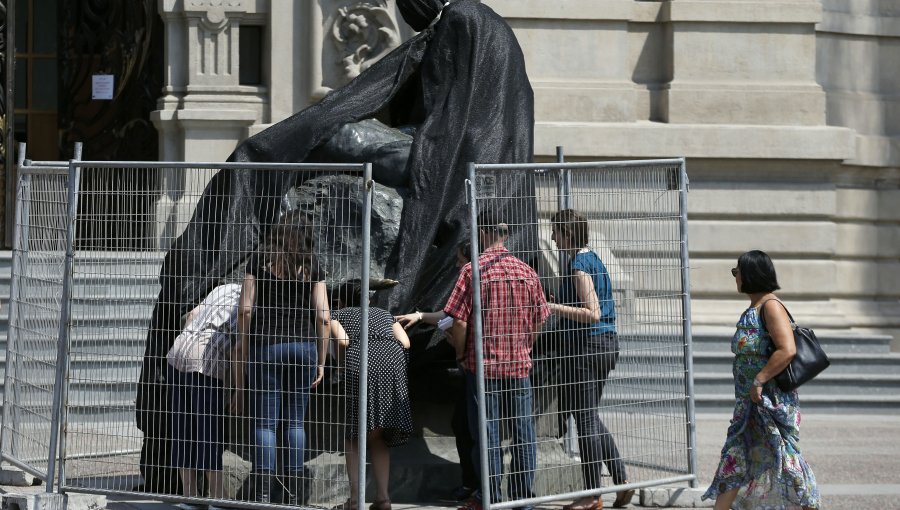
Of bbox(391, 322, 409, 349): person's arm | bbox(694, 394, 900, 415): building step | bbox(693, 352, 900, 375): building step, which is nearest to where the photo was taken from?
bbox(391, 322, 409, 349): person's arm

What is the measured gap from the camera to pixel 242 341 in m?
→ 7.50

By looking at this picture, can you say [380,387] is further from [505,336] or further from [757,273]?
[757,273]

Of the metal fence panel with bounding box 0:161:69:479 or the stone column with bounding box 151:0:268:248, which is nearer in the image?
the metal fence panel with bounding box 0:161:69:479

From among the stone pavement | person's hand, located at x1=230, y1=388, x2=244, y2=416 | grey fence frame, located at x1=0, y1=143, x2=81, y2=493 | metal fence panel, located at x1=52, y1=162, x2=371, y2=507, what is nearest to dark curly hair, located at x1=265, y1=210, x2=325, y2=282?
metal fence panel, located at x1=52, y1=162, x2=371, y2=507

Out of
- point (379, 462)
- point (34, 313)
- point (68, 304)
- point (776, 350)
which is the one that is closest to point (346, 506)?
point (379, 462)

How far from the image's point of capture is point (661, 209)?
852cm

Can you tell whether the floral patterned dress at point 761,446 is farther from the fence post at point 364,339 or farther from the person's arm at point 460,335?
the fence post at point 364,339

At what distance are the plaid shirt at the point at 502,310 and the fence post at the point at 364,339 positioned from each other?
63 centimetres

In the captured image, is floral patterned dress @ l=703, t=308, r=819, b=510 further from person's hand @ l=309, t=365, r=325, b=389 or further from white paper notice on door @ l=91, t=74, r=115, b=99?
white paper notice on door @ l=91, t=74, r=115, b=99

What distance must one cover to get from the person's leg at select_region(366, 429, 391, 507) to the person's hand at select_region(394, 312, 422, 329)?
64 cm

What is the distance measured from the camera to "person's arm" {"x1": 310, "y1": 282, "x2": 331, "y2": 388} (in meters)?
7.39

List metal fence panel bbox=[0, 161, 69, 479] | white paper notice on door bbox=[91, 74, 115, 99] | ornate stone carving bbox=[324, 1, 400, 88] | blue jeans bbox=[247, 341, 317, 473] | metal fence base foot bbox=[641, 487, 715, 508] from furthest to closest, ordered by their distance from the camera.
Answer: white paper notice on door bbox=[91, 74, 115, 99] → ornate stone carving bbox=[324, 1, 400, 88] → metal fence base foot bbox=[641, 487, 715, 508] → metal fence panel bbox=[0, 161, 69, 479] → blue jeans bbox=[247, 341, 317, 473]

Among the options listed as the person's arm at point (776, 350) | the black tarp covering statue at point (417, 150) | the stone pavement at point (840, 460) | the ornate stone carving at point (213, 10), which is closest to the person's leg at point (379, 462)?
the stone pavement at point (840, 460)

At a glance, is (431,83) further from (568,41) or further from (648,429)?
(568,41)
